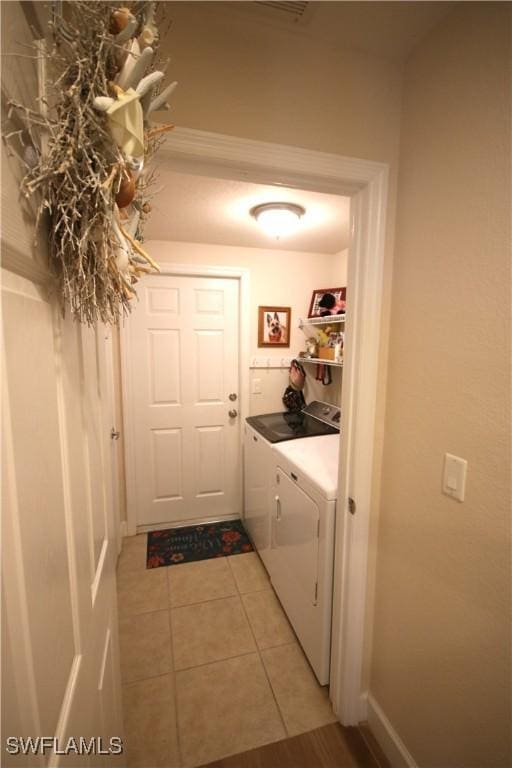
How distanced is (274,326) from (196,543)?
189cm

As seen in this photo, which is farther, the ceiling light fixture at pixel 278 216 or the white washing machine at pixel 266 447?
the white washing machine at pixel 266 447

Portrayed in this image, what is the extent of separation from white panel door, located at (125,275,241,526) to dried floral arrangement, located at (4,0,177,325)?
6.89ft

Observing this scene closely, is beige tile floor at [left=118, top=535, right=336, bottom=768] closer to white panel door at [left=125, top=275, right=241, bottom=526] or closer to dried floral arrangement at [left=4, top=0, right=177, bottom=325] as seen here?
white panel door at [left=125, top=275, right=241, bottom=526]

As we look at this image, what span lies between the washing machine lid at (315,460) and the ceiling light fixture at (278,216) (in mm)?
1375

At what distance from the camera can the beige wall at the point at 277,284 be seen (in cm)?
257

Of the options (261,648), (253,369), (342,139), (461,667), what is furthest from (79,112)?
(253,369)

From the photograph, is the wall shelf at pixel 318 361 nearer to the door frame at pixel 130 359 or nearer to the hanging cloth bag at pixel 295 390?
the hanging cloth bag at pixel 295 390

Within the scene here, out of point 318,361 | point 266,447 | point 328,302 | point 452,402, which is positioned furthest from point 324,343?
point 452,402

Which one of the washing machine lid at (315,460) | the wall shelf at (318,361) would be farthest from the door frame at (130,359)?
the washing machine lid at (315,460)

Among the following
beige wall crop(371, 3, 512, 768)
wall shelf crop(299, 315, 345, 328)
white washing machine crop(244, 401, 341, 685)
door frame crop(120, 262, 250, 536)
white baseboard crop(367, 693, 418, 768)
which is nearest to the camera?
beige wall crop(371, 3, 512, 768)

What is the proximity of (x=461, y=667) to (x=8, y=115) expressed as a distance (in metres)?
1.50

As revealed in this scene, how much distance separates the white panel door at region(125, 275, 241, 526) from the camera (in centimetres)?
252

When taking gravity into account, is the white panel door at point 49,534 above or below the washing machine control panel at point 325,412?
above

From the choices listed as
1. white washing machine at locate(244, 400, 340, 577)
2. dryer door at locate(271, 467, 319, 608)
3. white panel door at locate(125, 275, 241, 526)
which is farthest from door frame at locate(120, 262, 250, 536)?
dryer door at locate(271, 467, 319, 608)
